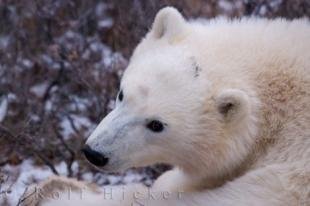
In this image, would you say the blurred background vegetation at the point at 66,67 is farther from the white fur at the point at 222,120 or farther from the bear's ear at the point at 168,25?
the white fur at the point at 222,120

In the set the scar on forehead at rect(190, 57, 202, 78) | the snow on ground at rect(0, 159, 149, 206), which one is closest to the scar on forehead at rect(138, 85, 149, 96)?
the scar on forehead at rect(190, 57, 202, 78)

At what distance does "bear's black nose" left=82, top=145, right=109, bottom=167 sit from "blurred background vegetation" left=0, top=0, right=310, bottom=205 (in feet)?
4.73

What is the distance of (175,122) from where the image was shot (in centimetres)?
371

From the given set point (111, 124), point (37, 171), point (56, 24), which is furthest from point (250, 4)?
point (111, 124)

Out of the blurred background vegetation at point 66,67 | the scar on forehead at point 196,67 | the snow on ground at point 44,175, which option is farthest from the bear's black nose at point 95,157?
the snow on ground at point 44,175

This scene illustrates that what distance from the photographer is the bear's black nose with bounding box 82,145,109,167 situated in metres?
3.68

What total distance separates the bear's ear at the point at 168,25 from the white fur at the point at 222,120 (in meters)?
0.12

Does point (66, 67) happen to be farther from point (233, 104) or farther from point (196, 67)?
point (233, 104)

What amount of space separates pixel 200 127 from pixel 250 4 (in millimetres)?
3125

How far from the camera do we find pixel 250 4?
21.9 ft

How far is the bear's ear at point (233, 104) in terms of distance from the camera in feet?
12.1

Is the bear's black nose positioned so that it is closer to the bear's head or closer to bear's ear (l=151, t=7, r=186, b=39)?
the bear's head

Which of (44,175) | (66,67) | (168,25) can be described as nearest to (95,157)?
(168,25)

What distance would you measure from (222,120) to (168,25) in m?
0.64
